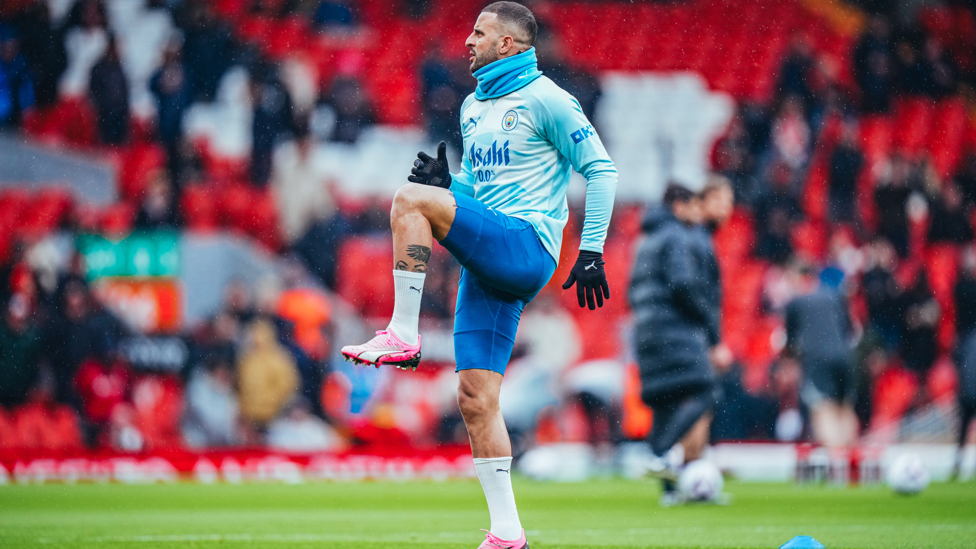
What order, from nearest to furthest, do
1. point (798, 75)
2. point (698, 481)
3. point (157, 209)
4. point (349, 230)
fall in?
1. point (698, 481)
2. point (157, 209)
3. point (349, 230)
4. point (798, 75)

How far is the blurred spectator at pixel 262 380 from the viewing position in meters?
12.4

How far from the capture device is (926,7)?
789 inches

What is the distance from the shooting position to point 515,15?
4.68m

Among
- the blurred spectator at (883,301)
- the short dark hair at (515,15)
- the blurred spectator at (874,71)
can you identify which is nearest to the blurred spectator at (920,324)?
the blurred spectator at (883,301)

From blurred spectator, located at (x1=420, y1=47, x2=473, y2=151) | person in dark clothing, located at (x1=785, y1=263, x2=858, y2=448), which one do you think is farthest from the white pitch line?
blurred spectator, located at (x1=420, y1=47, x2=473, y2=151)

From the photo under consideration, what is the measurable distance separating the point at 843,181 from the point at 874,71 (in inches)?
127

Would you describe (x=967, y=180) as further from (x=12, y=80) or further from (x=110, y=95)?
(x=12, y=80)

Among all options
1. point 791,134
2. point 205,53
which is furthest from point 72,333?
point 791,134

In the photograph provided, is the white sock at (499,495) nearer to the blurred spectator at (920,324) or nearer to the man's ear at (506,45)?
the man's ear at (506,45)

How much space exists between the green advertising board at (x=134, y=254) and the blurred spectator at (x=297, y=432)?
2.23 m

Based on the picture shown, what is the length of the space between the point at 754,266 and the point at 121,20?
37.0 feet

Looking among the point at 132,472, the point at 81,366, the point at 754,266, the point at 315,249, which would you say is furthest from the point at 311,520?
the point at 754,266

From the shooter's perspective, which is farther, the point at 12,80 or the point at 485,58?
the point at 12,80

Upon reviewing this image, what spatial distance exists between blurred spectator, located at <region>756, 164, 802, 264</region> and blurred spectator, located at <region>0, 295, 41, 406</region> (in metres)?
9.26
